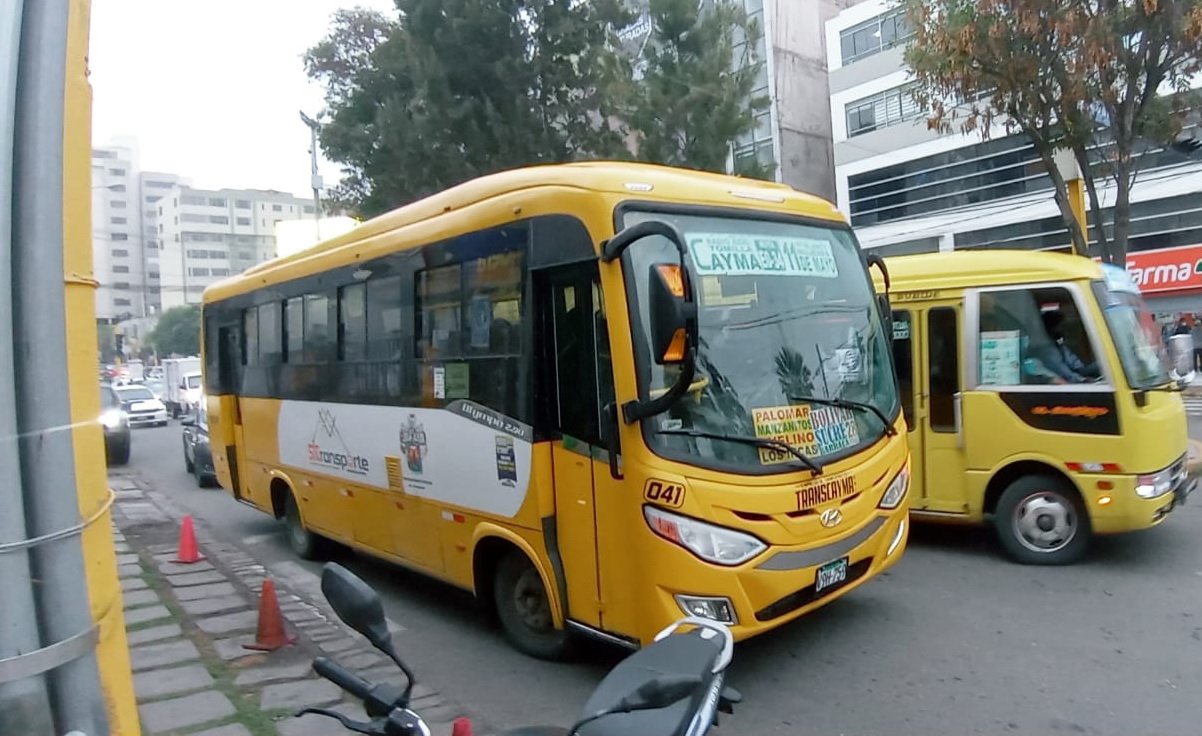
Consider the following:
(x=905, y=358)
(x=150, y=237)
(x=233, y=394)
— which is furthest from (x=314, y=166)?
(x=905, y=358)

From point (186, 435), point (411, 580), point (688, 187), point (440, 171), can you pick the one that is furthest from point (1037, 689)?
point (186, 435)

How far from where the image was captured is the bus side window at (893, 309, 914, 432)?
7.82 metres

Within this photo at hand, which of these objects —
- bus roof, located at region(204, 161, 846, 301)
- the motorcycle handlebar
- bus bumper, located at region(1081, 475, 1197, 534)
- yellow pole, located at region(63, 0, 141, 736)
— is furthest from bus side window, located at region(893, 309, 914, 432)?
yellow pole, located at region(63, 0, 141, 736)

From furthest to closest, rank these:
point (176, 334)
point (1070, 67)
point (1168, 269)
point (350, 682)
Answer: point (176, 334), point (1168, 269), point (1070, 67), point (350, 682)

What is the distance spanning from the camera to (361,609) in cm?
236

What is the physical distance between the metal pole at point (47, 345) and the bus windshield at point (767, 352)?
2.71m

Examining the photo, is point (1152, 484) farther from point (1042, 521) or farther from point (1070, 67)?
point (1070, 67)

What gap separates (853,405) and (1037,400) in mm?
2583

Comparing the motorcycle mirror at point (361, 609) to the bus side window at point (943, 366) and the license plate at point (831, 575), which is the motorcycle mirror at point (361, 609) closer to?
the license plate at point (831, 575)

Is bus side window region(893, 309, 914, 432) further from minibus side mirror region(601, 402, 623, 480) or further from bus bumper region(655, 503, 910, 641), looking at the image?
minibus side mirror region(601, 402, 623, 480)

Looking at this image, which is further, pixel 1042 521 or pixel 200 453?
pixel 200 453

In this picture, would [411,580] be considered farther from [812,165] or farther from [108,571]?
[812,165]

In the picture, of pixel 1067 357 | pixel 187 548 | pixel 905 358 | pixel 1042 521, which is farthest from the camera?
pixel 187 548

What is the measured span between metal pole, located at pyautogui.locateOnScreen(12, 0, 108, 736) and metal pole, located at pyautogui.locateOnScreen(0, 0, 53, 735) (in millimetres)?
18
